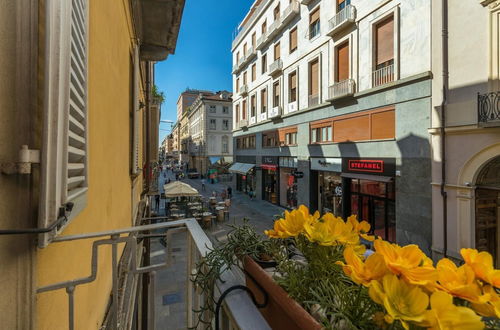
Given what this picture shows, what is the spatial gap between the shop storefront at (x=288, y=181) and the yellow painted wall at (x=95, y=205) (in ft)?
46.2

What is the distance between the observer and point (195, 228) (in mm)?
1846

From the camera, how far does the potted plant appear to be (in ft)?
2.05

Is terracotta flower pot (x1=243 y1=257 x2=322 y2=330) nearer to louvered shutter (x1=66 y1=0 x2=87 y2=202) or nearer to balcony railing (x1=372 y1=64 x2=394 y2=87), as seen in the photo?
louvered shutter (x1=66 y1=0 x2=87 y2=202)

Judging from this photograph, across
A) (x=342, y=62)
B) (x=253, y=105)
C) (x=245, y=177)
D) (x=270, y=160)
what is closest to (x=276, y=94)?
(x=253, y=105)

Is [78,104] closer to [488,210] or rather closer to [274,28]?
[488,210]

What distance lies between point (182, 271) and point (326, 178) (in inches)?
362

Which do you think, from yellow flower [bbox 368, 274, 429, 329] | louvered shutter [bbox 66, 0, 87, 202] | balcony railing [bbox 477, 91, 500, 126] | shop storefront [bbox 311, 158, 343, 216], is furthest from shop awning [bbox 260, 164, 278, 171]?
yellow flower [bbox 368, 274, 429, 329]

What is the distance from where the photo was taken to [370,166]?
1109cm

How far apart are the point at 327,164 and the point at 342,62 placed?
543cm

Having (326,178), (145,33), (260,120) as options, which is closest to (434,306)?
(145,33)

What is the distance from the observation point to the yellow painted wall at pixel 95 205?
1360mm

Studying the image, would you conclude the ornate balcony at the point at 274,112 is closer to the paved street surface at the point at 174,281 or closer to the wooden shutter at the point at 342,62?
the wooden shutter at the point at 342,62

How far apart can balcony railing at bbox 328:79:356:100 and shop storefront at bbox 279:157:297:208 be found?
17.3 feet

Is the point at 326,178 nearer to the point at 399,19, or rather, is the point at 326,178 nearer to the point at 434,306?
the point at 399,19
